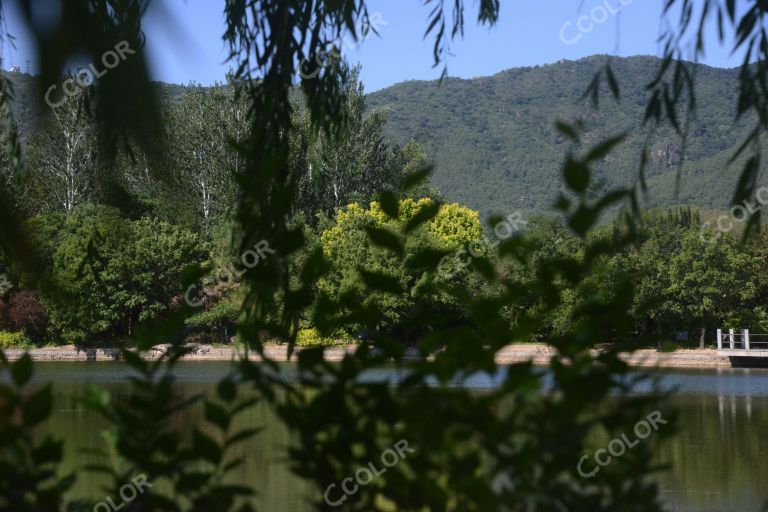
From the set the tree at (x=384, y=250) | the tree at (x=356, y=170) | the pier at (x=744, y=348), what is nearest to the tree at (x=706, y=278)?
the pier at (x=744, y=348)

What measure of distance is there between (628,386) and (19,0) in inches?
44.0

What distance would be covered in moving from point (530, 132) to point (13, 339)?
303 feet

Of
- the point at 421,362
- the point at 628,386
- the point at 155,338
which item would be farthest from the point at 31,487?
the point at 628,386

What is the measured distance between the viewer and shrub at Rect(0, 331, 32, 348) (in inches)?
1116

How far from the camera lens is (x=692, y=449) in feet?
34.4

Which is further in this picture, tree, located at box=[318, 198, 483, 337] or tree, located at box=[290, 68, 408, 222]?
tree, located at box=[290, 68, 408, 222]

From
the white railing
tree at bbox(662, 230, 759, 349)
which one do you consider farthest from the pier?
tree at bbox(662, 230, 759, 349)

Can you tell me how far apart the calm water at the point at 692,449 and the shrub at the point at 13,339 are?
9.66 m

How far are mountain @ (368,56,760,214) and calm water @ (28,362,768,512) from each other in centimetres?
6243

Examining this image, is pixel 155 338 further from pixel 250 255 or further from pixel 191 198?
pixel 250 255

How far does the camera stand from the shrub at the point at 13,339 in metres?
28.3

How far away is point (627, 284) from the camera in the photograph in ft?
5.67

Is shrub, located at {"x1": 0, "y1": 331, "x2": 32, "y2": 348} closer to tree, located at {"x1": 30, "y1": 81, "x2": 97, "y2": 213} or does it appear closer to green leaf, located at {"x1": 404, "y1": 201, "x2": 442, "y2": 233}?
tree, located at {"x1": 30, "y1": 81, "x2": 97, "y2": 213}

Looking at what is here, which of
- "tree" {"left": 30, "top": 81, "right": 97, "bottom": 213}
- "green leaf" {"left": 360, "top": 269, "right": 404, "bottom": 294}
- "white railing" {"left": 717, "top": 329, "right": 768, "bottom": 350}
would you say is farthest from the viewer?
"white railing" {"left": 717, "top": 329, "right": 768, "bottom": 350}
